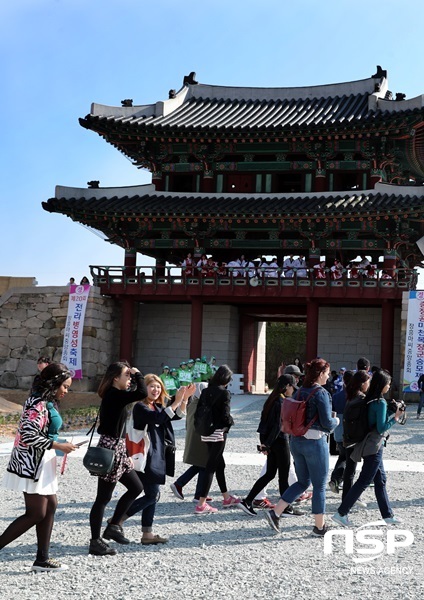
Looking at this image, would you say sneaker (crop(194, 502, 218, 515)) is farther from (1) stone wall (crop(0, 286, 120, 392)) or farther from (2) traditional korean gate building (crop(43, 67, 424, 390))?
(1) stone wall (crop(0, 286, 120, 392))

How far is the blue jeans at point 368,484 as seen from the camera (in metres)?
7.70

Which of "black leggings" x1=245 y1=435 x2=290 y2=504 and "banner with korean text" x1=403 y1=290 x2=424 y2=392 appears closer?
"black leggings" x1=245 y1=435 x2=290 y2=504

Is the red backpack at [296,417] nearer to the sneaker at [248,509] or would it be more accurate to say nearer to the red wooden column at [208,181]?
the sneaker at [248,509]

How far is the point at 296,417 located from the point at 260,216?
1977 cm

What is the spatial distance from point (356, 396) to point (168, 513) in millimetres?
2567

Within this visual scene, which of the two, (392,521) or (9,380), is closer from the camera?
(392,521)

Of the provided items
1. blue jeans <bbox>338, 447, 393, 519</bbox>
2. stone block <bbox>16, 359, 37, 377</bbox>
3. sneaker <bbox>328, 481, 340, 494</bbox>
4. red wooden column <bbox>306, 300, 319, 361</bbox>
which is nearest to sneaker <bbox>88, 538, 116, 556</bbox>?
blue jeans <bbox>338, 447, 393, 519</bbox>

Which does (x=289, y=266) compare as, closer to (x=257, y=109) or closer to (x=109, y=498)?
(x=257, y=109)

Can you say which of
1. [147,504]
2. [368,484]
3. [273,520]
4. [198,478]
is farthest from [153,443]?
[368,484]

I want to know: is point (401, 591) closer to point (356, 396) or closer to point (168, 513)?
point (356, 396)

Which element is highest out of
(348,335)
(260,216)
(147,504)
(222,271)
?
(260,216)

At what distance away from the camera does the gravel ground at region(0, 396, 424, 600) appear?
18.6ft

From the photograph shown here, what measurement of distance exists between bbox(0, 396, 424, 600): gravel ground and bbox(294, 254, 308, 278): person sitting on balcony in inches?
680

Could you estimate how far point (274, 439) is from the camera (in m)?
8.40
